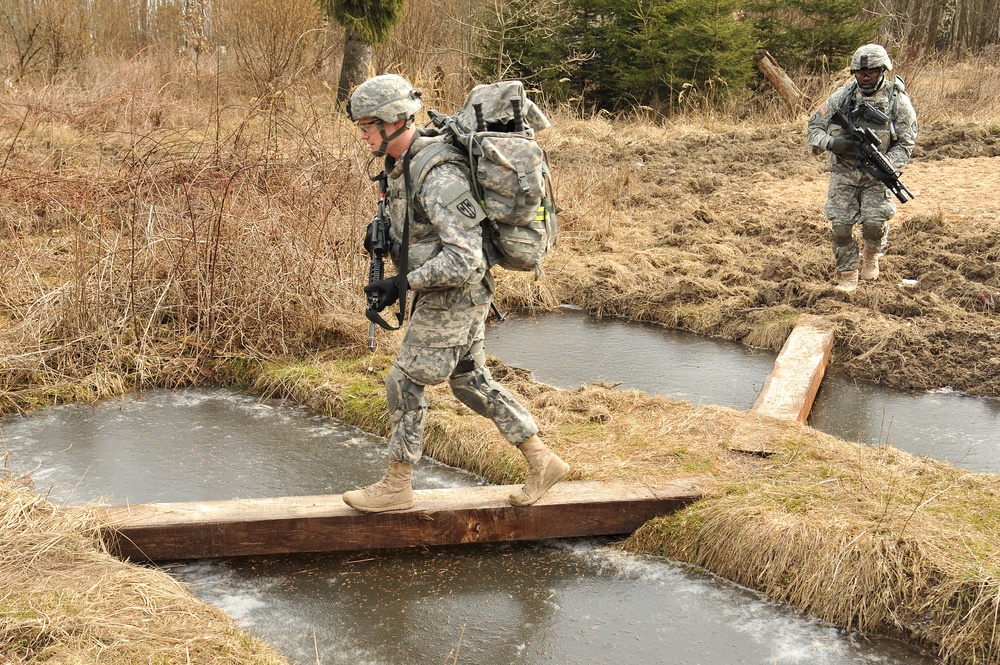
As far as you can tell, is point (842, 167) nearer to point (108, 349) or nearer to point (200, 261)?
point (200, 261)

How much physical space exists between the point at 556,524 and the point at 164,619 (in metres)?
1.70

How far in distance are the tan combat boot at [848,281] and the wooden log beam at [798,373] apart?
707 millimetres

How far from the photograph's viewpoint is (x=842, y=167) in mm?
7609

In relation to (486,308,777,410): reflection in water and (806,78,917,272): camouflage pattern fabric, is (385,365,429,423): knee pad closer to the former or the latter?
(486,308,777,410): reflection in water

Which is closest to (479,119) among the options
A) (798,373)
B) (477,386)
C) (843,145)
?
(477,386)

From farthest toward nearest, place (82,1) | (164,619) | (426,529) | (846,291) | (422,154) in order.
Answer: (82,1)
(846,291)
(426,529)
(422,154)
(164,619)

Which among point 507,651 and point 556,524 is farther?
point 556,524

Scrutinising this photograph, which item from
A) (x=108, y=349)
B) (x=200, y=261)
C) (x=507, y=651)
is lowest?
(x=507, y=651)

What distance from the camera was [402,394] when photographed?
400 centimetres

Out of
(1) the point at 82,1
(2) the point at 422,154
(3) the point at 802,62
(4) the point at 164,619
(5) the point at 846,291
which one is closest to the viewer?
(4) the point at 164,619

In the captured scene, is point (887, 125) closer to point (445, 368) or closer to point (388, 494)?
point (445, 368)

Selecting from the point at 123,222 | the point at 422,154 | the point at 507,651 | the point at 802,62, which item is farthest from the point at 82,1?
the point at 507,651

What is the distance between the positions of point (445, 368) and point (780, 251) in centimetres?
577

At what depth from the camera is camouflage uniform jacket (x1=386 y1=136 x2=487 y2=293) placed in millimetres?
3643
